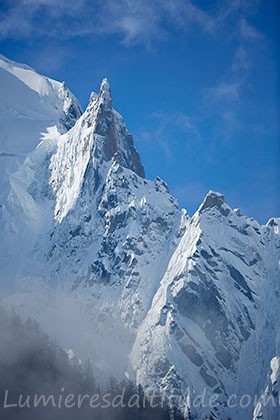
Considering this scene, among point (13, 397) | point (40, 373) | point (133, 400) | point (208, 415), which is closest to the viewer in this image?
point (13, 397)

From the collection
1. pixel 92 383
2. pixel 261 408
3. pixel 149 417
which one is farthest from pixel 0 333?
pixel 261 408

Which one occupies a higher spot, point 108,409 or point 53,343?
point 53,343

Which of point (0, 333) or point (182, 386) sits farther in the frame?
point (182, 386)

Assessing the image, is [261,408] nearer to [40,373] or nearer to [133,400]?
[133,400]

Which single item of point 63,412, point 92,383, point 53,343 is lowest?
point 63,412

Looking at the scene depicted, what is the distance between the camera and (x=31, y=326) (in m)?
187

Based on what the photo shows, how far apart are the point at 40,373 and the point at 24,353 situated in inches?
212

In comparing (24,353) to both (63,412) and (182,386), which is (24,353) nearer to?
(63,412)

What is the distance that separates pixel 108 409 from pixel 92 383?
10.3 meters

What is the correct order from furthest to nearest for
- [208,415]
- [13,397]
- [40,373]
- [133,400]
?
[208,415], [133,400], [40,373], [13,397]

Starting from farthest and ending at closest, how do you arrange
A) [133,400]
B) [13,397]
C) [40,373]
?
[133,400] < [40,373] < [13,397]

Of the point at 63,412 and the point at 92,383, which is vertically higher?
the point at 92,383

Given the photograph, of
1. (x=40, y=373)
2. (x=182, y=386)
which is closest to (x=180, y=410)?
(x=182, y=386)

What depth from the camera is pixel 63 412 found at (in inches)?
6191
